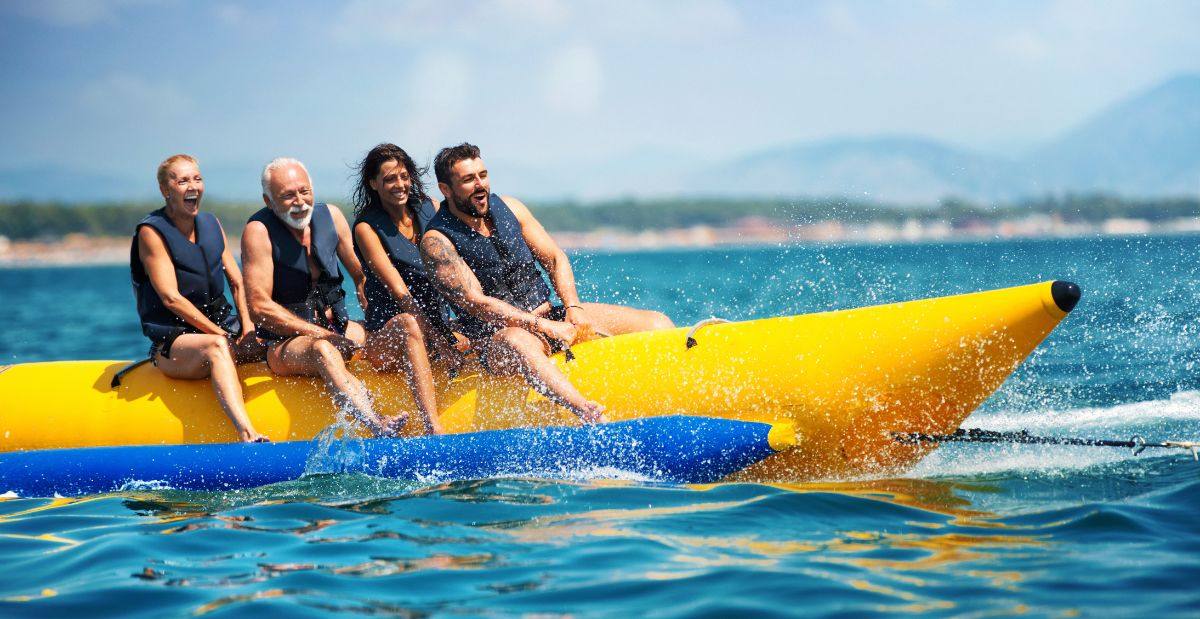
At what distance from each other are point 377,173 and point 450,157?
365 mm

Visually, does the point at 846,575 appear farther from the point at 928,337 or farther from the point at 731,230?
the point at 731,230

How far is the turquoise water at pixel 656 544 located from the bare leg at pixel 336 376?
0.96ft

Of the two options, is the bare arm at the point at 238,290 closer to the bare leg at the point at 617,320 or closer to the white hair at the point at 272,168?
the white hair at the point at 272,168

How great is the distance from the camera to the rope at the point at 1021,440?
4492 mm

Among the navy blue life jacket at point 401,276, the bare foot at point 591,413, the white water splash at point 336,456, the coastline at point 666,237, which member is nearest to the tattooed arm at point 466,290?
the navy blue life jacket at point 401,276

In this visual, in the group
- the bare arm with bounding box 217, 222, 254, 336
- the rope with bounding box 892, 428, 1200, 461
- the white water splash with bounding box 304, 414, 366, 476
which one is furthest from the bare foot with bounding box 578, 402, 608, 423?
the bare arm with bounding box 217, 222, 254, 336

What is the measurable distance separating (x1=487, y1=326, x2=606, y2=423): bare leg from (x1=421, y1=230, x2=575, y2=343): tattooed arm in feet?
0.18

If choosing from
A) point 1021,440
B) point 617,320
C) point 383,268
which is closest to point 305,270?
point 383,268

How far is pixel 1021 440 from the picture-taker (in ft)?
15.3

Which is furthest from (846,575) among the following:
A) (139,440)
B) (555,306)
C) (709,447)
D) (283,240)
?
(139,440)

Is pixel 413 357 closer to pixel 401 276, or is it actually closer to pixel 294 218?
pixel 401 276

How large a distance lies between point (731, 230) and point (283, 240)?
98496 mm

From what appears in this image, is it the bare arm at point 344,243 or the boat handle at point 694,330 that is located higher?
the bare arm at point 344,243

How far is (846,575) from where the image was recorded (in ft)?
12.0
